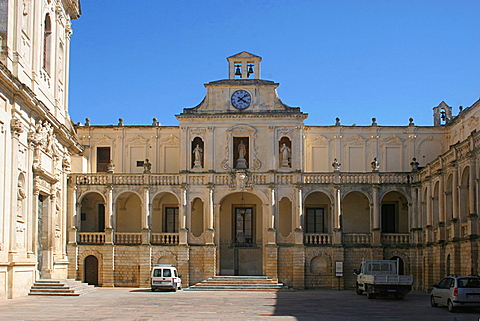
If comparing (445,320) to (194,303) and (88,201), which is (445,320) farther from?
(88,201)

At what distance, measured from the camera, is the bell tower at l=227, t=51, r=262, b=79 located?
49.3m

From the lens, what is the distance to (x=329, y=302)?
108ft

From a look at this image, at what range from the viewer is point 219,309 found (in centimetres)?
2781

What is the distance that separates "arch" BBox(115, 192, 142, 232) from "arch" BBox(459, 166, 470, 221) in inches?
902

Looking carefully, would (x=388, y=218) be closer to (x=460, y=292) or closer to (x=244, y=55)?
(x=244, y=55)

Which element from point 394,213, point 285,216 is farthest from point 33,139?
point 394,213

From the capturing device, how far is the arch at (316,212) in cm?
4972

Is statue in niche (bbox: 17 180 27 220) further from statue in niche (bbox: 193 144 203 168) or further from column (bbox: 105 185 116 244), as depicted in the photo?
statue in niche (bbox: 193 144 203 168)

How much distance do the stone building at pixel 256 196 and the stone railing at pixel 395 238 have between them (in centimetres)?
7

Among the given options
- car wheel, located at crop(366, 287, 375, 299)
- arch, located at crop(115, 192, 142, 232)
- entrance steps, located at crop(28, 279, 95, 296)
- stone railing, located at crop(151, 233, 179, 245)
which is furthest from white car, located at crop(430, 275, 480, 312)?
arch, located at crop(115, 192, 142, 232)

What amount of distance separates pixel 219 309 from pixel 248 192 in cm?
2047

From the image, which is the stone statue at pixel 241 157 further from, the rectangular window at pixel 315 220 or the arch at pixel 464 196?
the arch at pixel 464 196

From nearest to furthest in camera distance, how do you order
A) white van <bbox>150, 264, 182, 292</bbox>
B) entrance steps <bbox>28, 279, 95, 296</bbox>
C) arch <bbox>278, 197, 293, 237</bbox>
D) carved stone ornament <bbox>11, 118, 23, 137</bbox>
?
carved stone ornament <bbox>11, 118, 23, 137</bbox> → entrance steps <bbox>28, 279, 95, 296</bbox> → white van <bbox>150, 264, 182, 292</bbox> → arch <bbox>278, 197, 293, 237</bbox>

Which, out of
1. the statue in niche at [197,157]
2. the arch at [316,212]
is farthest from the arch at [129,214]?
the arch at [316,212]
